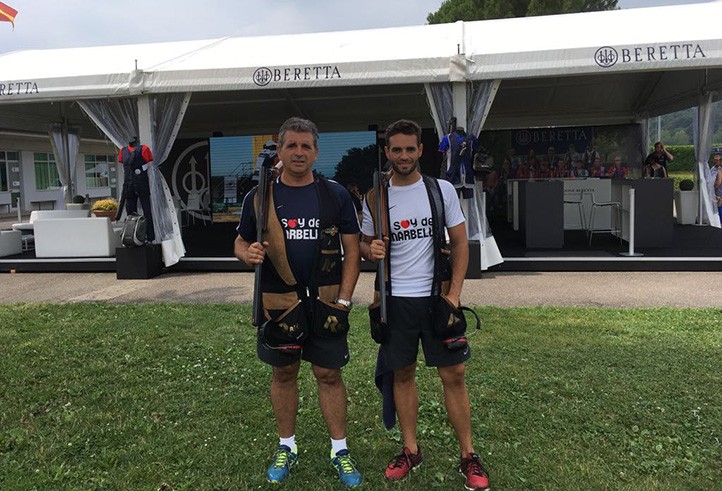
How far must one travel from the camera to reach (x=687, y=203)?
12898 mm

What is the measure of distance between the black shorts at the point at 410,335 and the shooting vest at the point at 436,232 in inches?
3.2

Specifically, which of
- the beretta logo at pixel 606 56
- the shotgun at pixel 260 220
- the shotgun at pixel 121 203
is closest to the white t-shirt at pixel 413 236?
the shotgun at pixel 260 220

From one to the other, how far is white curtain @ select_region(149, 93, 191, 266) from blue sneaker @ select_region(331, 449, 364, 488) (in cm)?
661

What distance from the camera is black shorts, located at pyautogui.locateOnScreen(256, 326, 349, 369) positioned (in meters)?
2.73

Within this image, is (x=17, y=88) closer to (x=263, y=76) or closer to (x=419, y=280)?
(x=263, y=76)

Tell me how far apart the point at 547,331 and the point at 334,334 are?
3.12 meters

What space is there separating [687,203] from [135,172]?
1142cm

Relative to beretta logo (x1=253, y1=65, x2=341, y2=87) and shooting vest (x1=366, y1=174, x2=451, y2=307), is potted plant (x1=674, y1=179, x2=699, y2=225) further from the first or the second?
shooting vest (x1=366, y1=174, x2=451, y2=307)

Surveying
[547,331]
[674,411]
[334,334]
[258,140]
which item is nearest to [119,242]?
[258,140]

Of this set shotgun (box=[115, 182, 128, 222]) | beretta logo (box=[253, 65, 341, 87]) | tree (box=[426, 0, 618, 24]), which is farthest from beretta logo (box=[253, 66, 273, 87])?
tree (box=[426, 0, 618, 24])

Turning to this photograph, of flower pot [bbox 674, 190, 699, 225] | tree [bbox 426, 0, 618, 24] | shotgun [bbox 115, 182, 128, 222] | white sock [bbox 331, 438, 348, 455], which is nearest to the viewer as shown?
white sock [bbox 331, 438, 348, 455]

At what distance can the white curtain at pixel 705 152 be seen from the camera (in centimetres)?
1127

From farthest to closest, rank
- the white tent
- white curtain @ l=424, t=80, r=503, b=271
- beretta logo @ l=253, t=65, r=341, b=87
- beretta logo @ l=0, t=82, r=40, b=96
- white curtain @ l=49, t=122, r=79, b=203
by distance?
white curtain @ l=49, t=122, r=79, b=203 → beretta logo @ l=0, t=82, r=40, b=96 → beretta logo @ l=253, t=65, r=341, b=87 → white curtain @ l=424, t=80, r=503, b=271 → the white tent

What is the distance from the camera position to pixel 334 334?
8.86 feet
